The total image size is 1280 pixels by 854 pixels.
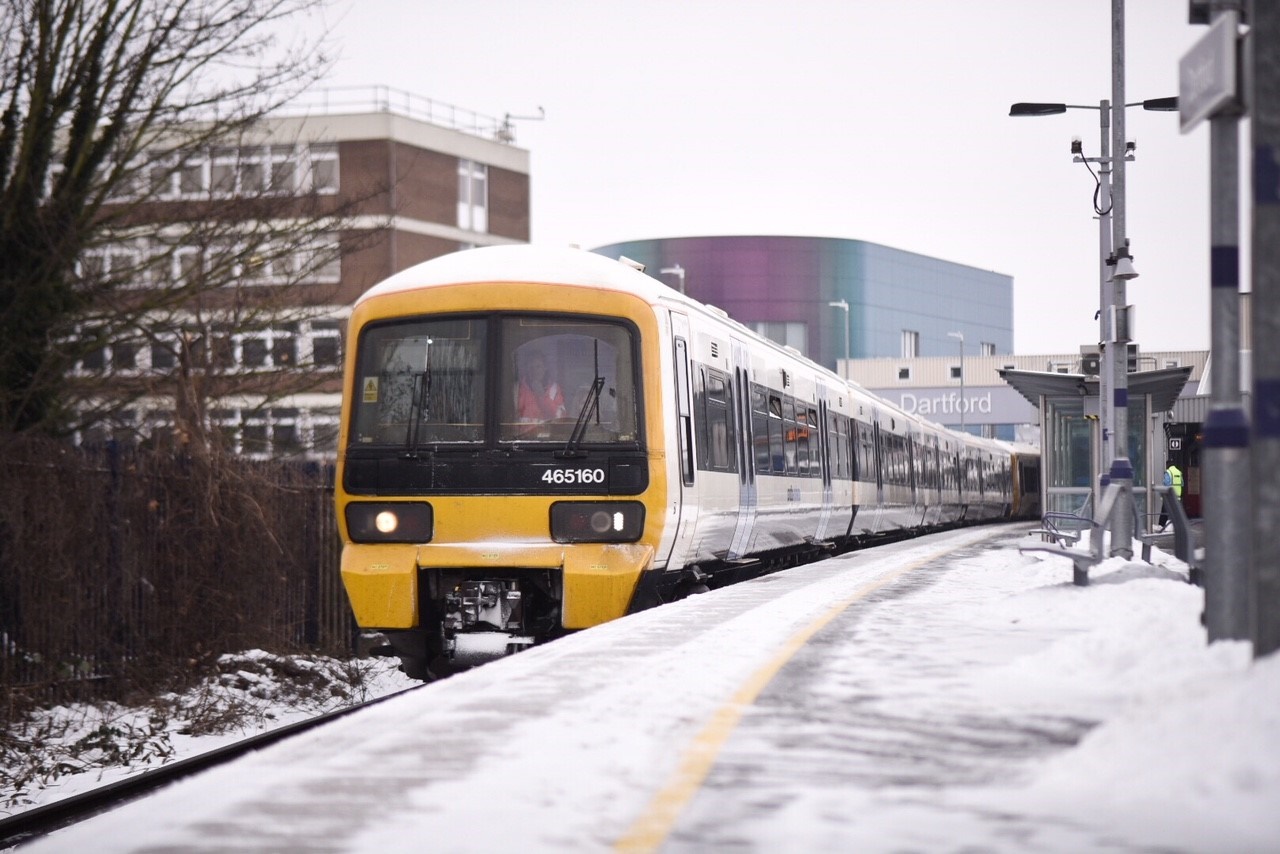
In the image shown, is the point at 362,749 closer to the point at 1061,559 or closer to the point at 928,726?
the point at 928,726

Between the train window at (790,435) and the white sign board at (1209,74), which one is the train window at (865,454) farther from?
the white sign board at (1209,74)

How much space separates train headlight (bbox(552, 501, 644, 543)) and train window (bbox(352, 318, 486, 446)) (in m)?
0.95

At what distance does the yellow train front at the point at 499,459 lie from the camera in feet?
42.1

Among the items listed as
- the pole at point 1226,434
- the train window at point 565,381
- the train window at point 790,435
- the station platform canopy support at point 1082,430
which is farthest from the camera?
the station platform canopy support at point 1082,430

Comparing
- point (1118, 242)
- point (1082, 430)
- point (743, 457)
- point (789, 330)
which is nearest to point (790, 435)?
point (743, 457)

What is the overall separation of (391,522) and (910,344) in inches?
3625

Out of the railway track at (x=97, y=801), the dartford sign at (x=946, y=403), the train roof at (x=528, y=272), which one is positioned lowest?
the railway track at (x=97, y=801)

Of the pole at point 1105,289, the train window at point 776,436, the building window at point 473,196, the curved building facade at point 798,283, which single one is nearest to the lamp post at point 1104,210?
the pole at point 1105,289

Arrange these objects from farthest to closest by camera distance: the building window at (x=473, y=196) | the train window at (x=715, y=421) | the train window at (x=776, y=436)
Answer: the building window at (x=473, y=196) < the train window at (x=776, y=436) < the train window at (x=715, y=421)

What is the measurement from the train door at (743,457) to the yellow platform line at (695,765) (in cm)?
667

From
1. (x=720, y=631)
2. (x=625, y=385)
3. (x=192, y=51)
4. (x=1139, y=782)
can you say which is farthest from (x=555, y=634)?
(x=192, y=51)

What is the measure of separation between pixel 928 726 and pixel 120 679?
10.2 metres

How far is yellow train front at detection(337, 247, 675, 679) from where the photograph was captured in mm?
12836

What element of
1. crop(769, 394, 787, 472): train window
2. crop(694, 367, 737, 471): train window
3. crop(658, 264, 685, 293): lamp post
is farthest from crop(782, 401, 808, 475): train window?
crop(658, 264, 685, 293): lamp post
